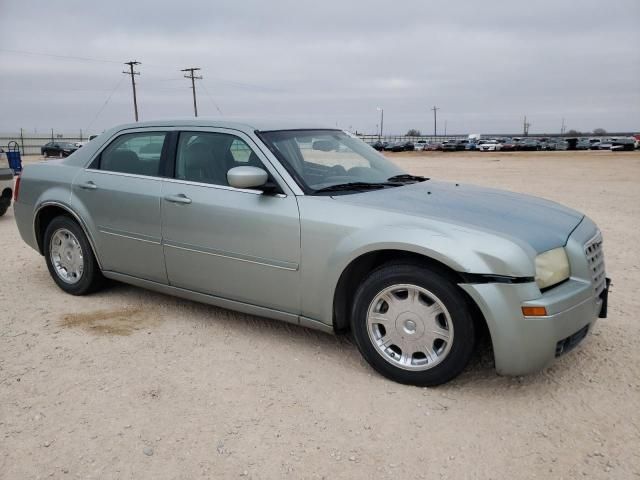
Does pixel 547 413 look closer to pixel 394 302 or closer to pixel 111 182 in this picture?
pixel 394 302

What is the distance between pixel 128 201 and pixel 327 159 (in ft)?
5.29

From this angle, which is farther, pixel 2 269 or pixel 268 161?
pixel 2 269

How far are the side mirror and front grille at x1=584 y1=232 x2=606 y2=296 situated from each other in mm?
2060

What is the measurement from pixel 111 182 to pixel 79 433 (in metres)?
2.36

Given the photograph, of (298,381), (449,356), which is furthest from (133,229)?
(449,356)

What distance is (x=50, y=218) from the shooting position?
540cm

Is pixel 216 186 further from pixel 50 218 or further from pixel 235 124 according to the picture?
pixel 50 218

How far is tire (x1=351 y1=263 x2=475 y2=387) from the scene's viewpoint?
325 cm

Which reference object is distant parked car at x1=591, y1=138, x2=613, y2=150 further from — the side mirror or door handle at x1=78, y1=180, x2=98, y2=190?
the side mirror

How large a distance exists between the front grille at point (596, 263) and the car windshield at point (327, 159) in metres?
1.47

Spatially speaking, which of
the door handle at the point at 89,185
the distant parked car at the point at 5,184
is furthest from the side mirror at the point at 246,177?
the distant parked car at the point at 5,184

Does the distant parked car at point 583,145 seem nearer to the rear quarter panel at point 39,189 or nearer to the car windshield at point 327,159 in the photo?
the car windshield at point 327,159

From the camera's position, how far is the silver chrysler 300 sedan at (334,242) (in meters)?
3.17

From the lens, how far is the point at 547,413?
10.4ft
